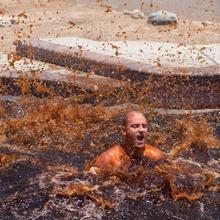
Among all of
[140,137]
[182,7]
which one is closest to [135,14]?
[182,7]

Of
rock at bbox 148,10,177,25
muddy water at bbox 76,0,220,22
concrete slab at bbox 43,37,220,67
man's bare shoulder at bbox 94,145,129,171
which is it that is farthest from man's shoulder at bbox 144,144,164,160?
muddy water at bbox 76,0,220,22

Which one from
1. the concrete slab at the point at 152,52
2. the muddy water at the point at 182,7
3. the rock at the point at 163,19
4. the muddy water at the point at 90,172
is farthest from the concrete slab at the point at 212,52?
the muddy water at the point at 182,7

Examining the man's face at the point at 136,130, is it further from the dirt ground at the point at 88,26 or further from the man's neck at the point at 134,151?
the dirt ground at the point at 88,26

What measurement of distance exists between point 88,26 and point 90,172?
8150mm

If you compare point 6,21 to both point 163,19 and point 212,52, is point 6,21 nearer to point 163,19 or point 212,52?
point 163,19

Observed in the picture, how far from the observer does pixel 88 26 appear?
13117 mm

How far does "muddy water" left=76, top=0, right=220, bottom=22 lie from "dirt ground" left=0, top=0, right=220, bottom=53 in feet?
2.47

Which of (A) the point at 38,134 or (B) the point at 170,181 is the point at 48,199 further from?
(A) the point at 38,134

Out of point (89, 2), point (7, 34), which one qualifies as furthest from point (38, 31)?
point (89, 2)

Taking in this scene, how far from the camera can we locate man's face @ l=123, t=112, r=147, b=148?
17.6 feet

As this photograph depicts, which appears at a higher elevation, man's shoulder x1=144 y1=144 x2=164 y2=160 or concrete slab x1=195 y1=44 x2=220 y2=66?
concrete slab x1=195 y1=44 x2=220 y2=66

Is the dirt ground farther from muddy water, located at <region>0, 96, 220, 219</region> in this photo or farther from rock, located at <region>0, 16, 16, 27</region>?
muddy water, located at <region>0, 96, 220, 219</region>

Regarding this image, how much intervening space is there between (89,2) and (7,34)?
15.8 feet

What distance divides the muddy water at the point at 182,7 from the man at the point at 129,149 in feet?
30.2
